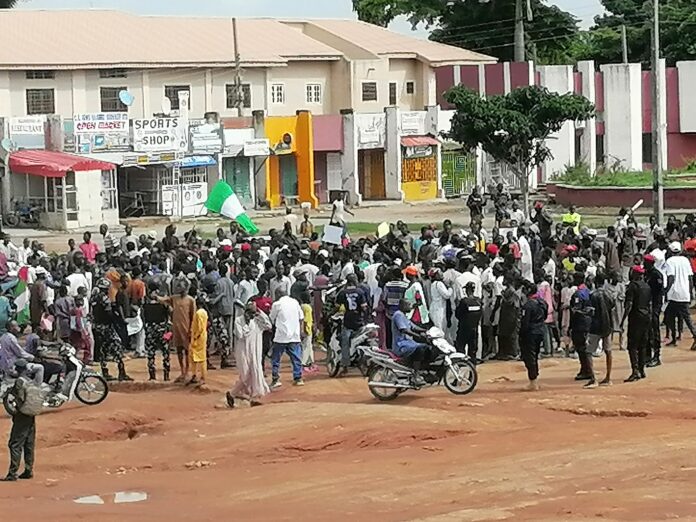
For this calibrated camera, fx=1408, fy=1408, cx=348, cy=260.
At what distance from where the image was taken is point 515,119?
39.7 m

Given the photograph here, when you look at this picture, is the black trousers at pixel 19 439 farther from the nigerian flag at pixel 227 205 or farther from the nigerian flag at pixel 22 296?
the nigerian flag at pixel 227 205

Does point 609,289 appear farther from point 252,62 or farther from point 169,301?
point 252,62

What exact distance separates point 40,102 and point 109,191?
6647 millimetres

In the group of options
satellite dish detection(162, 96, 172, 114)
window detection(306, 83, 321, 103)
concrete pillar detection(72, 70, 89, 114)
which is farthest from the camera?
window detection(306, 83, 321, 103)

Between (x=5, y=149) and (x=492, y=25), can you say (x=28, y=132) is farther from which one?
(x=492, y=25)

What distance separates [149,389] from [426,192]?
34.5 metres

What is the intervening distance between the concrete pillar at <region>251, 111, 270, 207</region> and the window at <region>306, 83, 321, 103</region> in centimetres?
777

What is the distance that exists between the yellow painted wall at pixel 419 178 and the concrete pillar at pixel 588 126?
6356 mm

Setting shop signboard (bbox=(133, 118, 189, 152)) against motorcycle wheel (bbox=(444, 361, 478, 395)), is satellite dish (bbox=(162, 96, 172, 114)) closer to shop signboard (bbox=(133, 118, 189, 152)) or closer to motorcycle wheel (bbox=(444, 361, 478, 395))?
shop signboard (bbox=(133, 118, 189, 152))

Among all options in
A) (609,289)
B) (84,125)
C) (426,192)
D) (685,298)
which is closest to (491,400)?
(609,289)

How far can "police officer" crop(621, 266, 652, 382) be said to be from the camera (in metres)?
17.2

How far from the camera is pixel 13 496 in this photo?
13391 mm

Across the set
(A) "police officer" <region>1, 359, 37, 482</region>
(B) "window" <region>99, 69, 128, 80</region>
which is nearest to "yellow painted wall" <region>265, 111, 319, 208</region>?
(B) "window" <region>99, 69, 128, 80</region>

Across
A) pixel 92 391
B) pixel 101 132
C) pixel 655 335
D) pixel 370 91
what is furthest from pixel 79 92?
pixel 655 335
